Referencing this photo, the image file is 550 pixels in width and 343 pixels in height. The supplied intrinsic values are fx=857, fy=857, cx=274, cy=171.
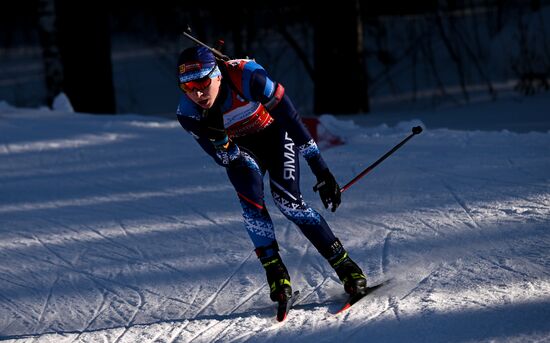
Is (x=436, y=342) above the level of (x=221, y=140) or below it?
below

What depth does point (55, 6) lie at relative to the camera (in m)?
11.9

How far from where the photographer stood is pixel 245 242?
6.12 m

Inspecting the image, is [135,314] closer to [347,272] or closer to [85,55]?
[347,272]

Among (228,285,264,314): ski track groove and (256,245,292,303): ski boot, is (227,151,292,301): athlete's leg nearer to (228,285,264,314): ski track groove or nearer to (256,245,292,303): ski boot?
(256,245,292,303): ski boot

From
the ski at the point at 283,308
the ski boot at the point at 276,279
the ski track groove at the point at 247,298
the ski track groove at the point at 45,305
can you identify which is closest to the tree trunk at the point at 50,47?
the ski track groove at the point at 45,305

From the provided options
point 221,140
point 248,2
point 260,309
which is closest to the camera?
point 221,140

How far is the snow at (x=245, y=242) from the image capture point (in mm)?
4641

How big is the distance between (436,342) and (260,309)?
1132 millimetres

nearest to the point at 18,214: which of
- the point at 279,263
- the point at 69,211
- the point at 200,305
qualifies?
the point at 69,211

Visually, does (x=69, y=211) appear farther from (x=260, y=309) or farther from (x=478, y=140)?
(x=478, y=140)

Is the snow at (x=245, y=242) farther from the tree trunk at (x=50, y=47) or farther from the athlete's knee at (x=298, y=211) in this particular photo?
the tree trunk at (x=50, y=47)

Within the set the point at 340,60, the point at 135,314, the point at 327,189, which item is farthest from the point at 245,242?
the point at 340,60

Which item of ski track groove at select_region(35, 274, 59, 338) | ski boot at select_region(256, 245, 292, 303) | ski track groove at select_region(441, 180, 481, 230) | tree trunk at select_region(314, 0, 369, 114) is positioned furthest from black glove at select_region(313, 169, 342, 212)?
tree trunk at select_region(314, 0, 369, 114)

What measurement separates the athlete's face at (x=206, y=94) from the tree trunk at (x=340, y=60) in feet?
22.3
